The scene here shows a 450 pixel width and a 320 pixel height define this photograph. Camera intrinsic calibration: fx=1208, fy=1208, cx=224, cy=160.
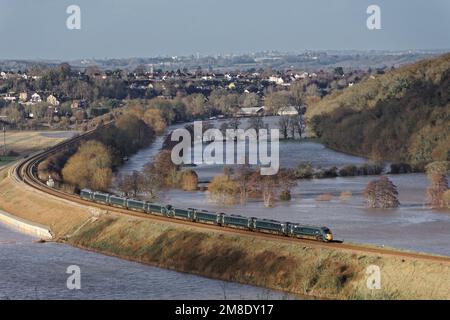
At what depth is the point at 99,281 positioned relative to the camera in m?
33.5

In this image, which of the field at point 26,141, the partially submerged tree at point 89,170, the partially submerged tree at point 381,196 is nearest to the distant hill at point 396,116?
the partially submerged tree at point 89,170

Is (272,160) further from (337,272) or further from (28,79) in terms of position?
(28,79)

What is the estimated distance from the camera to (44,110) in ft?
402

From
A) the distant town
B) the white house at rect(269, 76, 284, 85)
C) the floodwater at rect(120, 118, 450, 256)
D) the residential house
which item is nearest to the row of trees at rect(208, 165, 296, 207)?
the floodwater at rect(120, 118, 450, 256)

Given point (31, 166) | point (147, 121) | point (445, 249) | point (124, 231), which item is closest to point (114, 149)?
point (31, 166)

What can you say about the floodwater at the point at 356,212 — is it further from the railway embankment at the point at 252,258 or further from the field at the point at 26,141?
the field at the point at 26,141

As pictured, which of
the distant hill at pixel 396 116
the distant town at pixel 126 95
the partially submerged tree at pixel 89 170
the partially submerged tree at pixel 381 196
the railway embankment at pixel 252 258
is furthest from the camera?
the distant town at pixel 126 95

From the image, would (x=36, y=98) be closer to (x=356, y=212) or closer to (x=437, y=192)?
(x=437, y=192)

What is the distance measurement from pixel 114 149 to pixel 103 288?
141 feet

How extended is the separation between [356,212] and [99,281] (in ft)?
53.2

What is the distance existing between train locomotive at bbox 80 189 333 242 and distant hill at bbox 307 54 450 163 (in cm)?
2906

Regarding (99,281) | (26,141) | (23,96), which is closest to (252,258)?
(99,281)

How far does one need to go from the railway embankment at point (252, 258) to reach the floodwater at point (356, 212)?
4553 mm

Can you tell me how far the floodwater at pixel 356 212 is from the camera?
39391 millimetres
